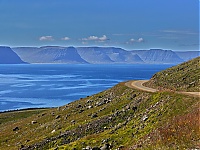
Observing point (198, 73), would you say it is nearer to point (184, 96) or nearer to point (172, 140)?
point (184, 96)

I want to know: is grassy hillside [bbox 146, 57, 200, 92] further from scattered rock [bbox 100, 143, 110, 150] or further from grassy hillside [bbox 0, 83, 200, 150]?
scattered rock [bbox 100, 143, 110, 150]

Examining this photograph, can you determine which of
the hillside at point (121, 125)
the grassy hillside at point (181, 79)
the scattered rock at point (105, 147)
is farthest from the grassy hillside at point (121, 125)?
the grassy hillside at point (181, 79)

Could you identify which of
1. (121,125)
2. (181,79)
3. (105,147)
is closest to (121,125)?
(121,125)

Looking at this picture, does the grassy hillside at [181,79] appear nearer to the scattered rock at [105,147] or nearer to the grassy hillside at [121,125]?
the grassy hillside at [121,125]

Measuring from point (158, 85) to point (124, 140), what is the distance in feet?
109

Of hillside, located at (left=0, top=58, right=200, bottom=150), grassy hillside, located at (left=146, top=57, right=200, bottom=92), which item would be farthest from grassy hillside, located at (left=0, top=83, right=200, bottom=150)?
grassy hillside, located at (left=146, top=57, right=200, bottom=92)

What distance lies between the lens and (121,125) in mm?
40656

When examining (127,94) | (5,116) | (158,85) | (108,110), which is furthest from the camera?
(5,116)

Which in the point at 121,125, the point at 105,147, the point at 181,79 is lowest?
the point at 105,147

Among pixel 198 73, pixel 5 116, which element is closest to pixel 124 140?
pixel 198 73

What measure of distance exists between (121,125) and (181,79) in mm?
24519

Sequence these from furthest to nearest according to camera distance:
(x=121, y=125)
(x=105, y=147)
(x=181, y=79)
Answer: (x=181, y=79) < (x=121, y=125) < (x=105, y=147)

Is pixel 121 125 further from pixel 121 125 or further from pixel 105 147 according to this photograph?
pixel 105 147

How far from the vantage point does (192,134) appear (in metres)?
22.3
